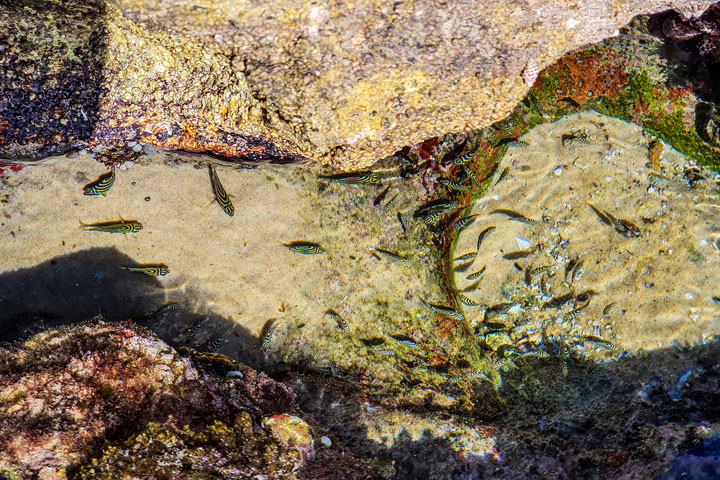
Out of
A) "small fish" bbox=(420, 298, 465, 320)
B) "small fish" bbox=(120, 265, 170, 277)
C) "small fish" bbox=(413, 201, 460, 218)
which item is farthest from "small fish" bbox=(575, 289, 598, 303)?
"small fish" bbox=(120, 265, 170, 277)

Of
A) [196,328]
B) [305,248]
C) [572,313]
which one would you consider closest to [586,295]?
[572,313]

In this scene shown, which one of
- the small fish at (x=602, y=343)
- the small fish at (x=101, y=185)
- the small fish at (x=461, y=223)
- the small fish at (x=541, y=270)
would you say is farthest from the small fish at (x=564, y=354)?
the small fish at (x=101, y=185)

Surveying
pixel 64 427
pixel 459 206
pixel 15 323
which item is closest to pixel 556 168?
pixel 459 206

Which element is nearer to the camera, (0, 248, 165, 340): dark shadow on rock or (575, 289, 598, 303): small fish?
(0, 248, 165, 340): dark shadow on rock

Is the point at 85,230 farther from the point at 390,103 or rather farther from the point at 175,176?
the point at 390,103

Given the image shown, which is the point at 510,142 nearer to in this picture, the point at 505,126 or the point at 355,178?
the point at 505,126

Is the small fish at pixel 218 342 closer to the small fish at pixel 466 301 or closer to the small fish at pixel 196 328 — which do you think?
the small fish at pixel 196 328

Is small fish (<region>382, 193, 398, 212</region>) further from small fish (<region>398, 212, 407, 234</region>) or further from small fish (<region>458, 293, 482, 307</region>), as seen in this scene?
small fish (<region>458, 293, 482, 307</region>)
